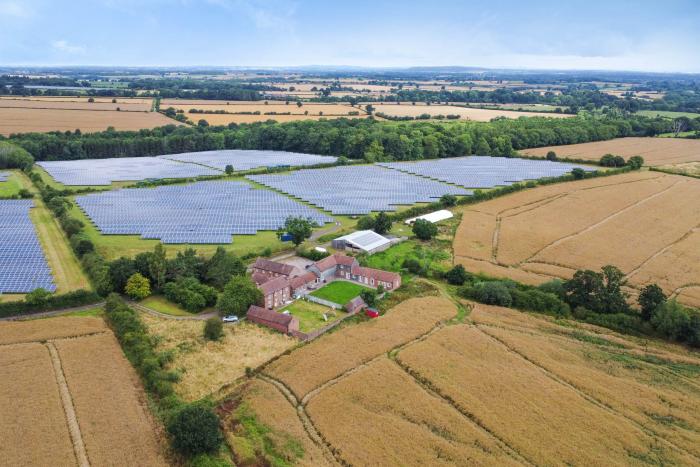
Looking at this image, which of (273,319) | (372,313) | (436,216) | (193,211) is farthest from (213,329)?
(436,216)

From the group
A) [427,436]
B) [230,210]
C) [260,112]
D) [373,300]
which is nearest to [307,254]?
[373,300]

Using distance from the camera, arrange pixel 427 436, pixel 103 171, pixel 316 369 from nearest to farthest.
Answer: pixel 427 436, pixel 316 369, pixel 103 171

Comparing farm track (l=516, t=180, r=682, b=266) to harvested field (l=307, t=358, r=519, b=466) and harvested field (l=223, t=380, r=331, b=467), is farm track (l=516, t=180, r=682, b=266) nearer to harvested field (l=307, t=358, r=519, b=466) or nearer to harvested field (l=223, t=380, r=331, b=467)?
harvested field (l=307, t=358, r=519, b=466)

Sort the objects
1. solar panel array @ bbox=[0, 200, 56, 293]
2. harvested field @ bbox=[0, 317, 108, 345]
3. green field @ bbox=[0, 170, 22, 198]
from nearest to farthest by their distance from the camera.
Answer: harvested field @ bbox=[0, 317, 108, 345] → solar panel array @ bbox=[0, 200, 56, 293] → green field @ bbox=[0, 170, 22, 198]

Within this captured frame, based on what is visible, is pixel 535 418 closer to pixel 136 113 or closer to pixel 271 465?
pixel 271 465

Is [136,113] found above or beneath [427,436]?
above

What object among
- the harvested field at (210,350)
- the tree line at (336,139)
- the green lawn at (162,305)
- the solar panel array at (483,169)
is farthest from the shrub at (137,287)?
the tree line at (336,139)

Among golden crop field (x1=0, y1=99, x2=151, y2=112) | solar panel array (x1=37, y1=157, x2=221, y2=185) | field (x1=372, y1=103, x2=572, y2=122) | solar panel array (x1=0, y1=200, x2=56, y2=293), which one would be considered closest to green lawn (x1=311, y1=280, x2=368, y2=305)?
solar panel array (x1=0, y1=200, x2=56, y2=293)
